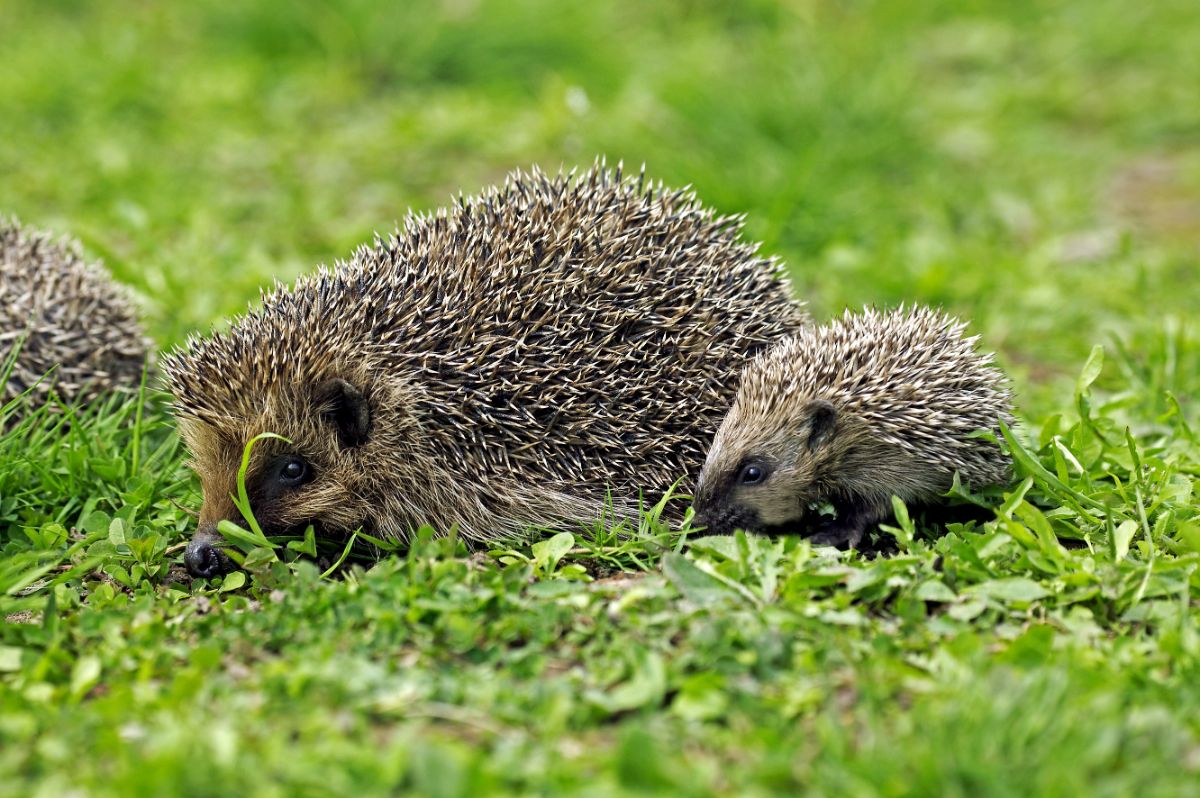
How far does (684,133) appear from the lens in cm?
1038

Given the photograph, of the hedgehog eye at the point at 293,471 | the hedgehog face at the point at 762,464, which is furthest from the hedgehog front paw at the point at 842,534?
the hedgehog eye at the point at 293,471

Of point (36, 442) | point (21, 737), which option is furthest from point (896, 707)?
point (36, 442)

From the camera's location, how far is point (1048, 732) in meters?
3.51

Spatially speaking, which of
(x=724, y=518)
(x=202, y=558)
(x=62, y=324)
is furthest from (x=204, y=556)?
(x=724, y=518)

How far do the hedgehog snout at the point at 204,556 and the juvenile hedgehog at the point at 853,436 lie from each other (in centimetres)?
209

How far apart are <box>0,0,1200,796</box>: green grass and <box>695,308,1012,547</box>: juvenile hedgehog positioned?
25 cm

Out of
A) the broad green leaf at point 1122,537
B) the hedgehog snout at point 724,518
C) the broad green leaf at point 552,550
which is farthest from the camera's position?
the hedgehog snout at point 724,518

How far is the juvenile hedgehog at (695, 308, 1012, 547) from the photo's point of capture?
17.9 ft

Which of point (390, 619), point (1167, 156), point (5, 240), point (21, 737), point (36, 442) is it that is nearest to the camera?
point (21, 737)

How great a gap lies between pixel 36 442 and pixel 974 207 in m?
7.56

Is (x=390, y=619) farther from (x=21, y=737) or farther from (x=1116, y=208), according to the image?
(x=1116, y=208)

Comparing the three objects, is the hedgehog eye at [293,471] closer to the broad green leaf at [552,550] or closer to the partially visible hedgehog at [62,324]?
the broad green leaf at [552,550]

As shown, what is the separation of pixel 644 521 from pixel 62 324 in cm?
334

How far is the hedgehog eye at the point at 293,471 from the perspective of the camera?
5.45m
